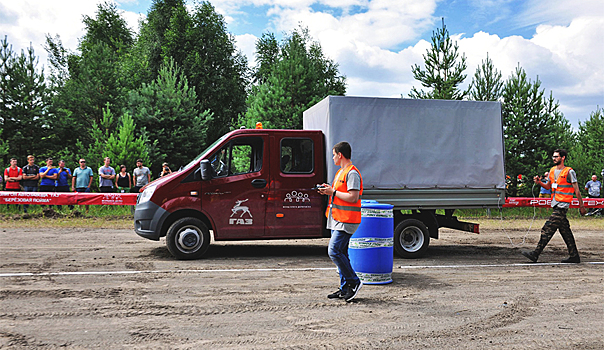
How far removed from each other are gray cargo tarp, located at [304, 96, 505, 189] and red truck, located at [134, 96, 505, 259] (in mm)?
19

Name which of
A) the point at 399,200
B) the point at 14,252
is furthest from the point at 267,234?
the point at 14,252

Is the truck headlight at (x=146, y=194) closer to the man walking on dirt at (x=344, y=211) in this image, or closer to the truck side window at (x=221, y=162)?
the truck side window at (x=221, y=162)

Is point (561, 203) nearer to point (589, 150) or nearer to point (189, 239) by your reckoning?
point (189, 239)

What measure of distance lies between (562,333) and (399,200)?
171 inches

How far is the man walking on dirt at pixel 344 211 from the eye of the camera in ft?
→ 18.5

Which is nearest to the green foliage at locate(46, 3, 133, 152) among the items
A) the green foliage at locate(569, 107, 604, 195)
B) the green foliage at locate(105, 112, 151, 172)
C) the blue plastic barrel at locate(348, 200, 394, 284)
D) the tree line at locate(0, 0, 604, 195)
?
the tree line at locate(0, 0, 604, 195)

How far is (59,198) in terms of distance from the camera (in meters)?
15.0

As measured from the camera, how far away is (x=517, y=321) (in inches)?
199

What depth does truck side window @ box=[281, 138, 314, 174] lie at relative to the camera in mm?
8758

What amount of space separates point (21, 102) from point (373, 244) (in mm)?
24613

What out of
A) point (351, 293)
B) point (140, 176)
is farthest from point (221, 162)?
point (140, 176)

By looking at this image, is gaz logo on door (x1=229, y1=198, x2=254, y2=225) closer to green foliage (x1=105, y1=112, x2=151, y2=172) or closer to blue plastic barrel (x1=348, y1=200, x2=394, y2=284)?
blue plastic barrel (x1=348, y1=200, x2=394, y2=284)

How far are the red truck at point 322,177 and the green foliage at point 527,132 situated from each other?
16019mm

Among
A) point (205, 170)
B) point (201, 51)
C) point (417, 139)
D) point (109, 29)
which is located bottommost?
point (205, 170)
